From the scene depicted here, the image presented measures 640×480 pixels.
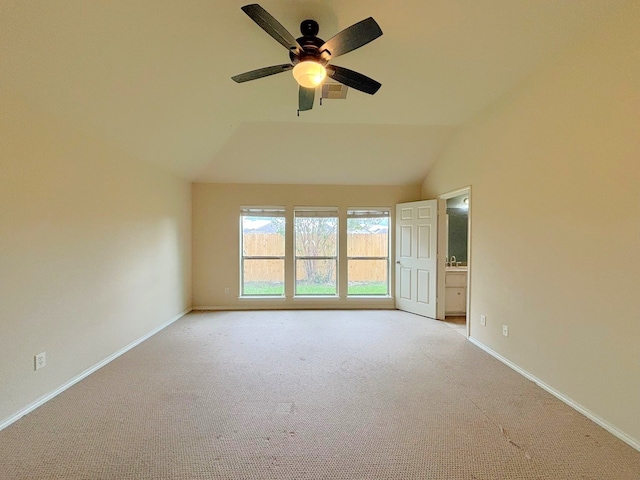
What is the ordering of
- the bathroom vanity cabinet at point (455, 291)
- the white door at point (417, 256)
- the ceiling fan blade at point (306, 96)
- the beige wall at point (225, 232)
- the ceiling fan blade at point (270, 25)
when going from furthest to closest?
the beige wall at point (225, 232) < the bathroom vanity cabinet at point (455, 291) < the white door at point (417, 256) < the ceiling fan blade at point (306, 96) < the ceiling fan blade at point (270, 25)

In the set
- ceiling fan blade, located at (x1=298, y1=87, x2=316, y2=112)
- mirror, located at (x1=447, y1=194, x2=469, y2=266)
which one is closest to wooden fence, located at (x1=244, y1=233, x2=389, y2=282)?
mirror, located at (x1=447, y1=194, x2=469, y2=266)

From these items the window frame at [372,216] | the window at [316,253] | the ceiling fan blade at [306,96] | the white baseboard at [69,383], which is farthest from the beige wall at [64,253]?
the window frame at [372,216]

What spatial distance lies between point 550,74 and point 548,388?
273cm

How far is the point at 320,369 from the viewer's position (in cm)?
286

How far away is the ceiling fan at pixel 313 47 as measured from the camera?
1.61 metres

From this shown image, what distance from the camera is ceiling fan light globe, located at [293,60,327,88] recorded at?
6.09 ft

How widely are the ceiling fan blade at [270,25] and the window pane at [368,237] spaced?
3706mm

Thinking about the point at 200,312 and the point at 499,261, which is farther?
the point at 200,312

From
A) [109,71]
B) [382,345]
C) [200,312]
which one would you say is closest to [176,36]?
[109,71]

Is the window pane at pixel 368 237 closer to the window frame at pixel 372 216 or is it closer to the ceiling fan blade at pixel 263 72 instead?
the window frame at pixel 372 216

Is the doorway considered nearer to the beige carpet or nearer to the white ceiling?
the beige carpet

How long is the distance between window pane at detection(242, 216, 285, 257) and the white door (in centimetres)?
223

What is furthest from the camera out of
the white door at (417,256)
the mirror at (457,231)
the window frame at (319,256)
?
the mirror at (457,231)

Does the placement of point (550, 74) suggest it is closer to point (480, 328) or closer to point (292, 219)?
point (480, 328)
